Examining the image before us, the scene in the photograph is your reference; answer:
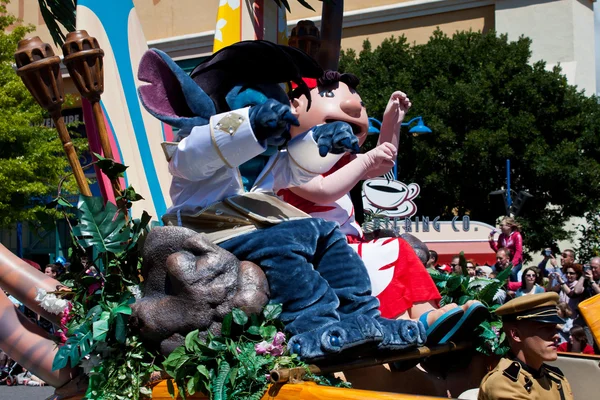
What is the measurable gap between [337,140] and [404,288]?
802 millimetres

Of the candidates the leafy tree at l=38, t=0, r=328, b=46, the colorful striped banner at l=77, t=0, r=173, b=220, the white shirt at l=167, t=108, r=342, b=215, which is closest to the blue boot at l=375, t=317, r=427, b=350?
the white shirt at l=167, t=108, r=342, b=215

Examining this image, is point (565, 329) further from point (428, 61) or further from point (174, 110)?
point (428, 61)

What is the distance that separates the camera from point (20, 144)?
44.1ft

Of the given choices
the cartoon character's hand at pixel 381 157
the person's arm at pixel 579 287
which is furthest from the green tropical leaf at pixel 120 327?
the person's arm at pixel 579 287

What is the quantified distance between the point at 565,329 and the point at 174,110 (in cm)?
500

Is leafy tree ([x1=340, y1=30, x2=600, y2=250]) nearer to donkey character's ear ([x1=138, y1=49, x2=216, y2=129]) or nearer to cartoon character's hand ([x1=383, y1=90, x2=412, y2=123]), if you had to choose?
cartoon character's hand ([x1=383, y1=90, x2=412, y2=123])

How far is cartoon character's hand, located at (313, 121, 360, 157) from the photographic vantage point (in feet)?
9.80

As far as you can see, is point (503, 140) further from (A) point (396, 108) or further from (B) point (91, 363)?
(B) point (91, 363)

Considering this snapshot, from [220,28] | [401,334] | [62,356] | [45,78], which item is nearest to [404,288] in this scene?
[401,334]

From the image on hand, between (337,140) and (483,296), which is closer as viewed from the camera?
(337,140)

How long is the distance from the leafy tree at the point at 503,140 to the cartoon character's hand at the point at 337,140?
15091mm

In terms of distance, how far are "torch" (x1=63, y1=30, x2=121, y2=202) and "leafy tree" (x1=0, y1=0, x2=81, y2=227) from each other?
9850 mm

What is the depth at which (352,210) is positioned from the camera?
396cm

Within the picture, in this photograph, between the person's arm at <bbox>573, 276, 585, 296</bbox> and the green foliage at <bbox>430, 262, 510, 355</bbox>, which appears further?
the person's arm at <bbox>573, 276, 585, 296</bbox>
